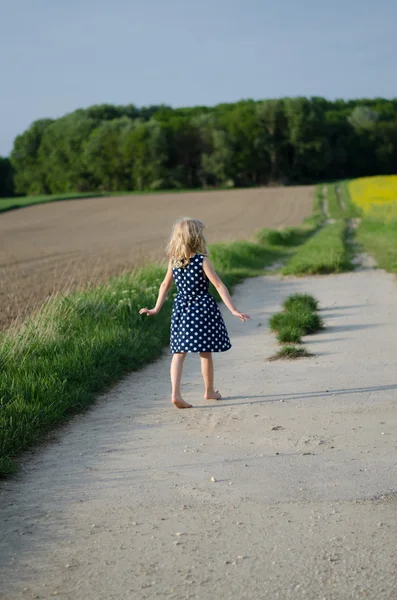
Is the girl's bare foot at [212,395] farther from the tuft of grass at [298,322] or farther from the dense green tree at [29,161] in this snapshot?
the dense green tree at [29,161]

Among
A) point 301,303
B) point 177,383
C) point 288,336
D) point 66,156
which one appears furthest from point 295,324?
point 66,156

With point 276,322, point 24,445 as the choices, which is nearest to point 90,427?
point 24,445

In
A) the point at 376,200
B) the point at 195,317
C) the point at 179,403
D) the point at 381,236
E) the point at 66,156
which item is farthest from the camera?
the point at 66,156

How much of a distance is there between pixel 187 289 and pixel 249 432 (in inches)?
59.3

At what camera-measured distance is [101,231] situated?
4038 centimetres

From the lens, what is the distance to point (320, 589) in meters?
3.38

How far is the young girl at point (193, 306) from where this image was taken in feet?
21.9

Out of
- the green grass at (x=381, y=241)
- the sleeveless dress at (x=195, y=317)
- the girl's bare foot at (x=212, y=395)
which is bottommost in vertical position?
the green grass at (x=381, y=241)

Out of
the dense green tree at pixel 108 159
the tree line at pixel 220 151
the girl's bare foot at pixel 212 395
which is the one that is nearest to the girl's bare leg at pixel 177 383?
the girl's bare foot at pixel 212 395

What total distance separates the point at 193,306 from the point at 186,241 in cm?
54

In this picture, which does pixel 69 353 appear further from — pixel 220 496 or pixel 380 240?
pixel 380 240

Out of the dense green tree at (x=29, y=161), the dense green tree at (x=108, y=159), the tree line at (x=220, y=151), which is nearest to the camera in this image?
the tree line at (x=220, y=151)

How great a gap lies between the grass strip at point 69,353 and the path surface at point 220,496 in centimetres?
20

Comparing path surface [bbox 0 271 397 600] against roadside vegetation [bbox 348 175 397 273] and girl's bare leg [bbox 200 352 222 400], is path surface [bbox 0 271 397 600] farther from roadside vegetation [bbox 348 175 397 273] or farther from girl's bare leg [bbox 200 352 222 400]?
roadside vegetation [bbox 348 175 397 273]
